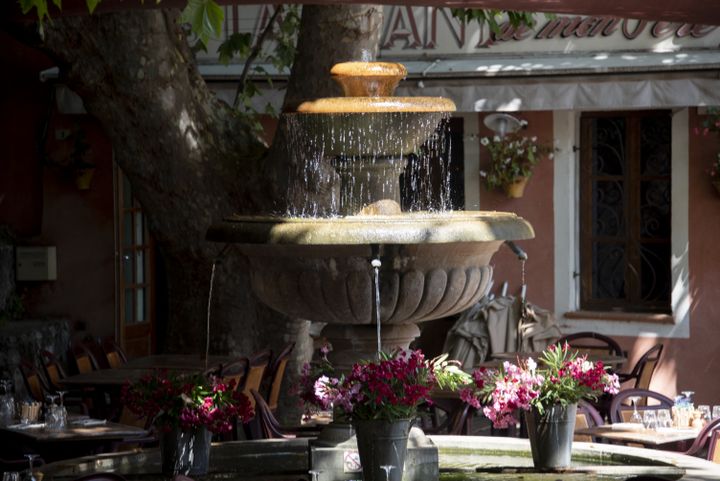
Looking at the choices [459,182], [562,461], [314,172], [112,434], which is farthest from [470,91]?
[562,461]

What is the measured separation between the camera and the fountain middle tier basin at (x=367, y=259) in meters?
7.35

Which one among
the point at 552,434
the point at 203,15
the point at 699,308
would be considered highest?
the point at 203,15

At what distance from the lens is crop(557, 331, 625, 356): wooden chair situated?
43.3 feet

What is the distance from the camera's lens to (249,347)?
12.0 metres

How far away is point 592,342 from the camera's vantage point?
14.1 m

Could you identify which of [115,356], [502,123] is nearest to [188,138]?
[115,356]

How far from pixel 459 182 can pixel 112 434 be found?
6515 mm

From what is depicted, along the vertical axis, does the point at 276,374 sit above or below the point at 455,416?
above

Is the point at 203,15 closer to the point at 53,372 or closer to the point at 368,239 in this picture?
the point at 368,239

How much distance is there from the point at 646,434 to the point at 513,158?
5636 mm

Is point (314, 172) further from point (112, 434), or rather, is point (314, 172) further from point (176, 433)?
point (176, 433)

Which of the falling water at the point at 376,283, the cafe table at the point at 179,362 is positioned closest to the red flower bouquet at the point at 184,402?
the falling water at the point at 376,283

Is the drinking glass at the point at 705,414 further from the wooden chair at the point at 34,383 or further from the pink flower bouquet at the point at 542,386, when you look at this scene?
the wooden chair at the point at 34,383

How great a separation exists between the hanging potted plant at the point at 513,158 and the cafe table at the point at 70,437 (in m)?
5.93
